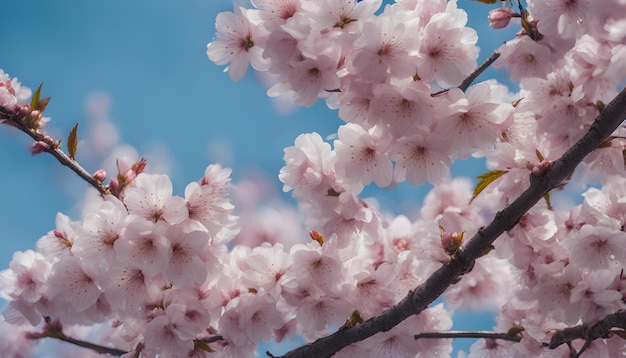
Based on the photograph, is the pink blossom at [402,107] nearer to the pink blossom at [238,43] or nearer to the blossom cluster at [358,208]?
the blossom cluster at [358,208]

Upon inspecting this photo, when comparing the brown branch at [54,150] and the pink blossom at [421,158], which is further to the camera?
the brown branch at [54,150]

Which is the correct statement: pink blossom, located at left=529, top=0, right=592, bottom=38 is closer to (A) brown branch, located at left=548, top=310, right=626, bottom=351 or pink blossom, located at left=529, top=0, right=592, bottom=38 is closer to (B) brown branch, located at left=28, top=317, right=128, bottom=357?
(A) brown branch, located at left=548, top=310, right=626, bottom=351

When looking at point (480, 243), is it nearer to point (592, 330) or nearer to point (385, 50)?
point (592, 330)

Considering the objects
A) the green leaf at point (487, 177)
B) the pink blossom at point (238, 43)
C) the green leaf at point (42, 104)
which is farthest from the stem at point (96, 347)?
the green leaf at point (487, 177)

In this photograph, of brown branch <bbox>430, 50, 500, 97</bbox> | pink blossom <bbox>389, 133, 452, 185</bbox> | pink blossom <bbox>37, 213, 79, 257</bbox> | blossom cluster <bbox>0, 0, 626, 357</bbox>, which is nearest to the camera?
blossom cluster <bbox>0, 0, 626, 357</bbox>

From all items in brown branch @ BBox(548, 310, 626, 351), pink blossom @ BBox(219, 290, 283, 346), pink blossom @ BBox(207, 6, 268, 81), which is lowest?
brown branch @ BBox(548, 310, 626, 351)

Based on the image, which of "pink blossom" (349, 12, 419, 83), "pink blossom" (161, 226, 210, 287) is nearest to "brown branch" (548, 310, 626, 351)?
"pink blossom" (349, 12, 419, 83)

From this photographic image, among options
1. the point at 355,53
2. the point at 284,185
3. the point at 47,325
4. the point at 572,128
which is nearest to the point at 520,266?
the point at 572,128

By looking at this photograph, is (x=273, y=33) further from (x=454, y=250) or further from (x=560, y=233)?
(x=560, y=233)
